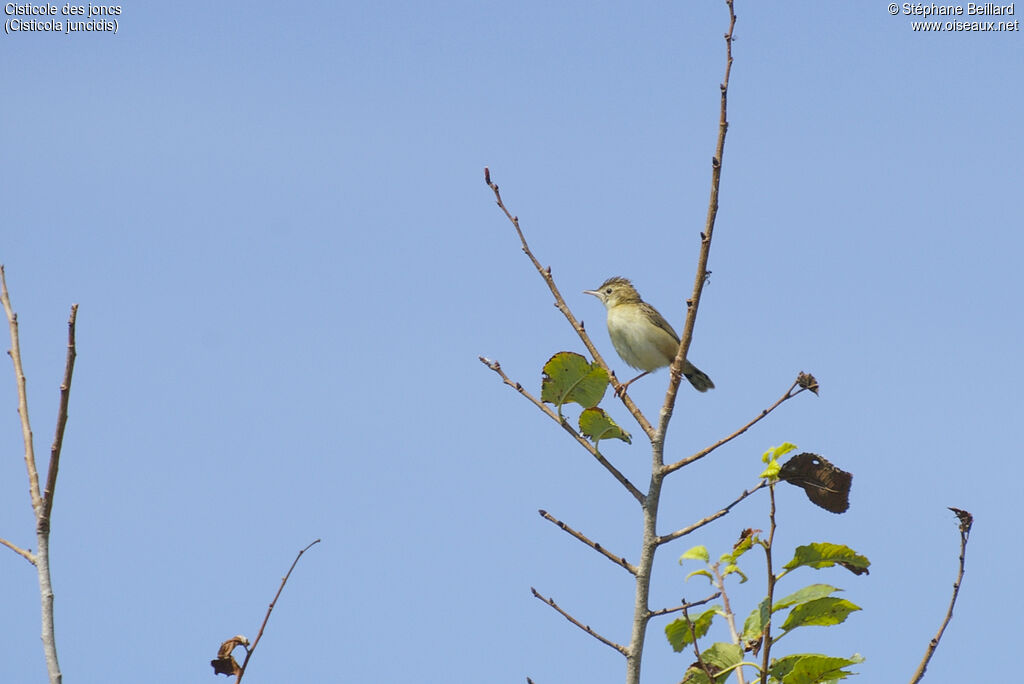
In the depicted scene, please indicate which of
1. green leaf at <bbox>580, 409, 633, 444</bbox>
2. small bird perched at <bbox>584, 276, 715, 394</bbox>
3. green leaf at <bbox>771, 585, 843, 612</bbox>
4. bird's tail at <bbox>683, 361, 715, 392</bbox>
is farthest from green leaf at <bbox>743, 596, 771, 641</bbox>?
bird's tail at <bbox>683, 361, 715, 392</bbox>

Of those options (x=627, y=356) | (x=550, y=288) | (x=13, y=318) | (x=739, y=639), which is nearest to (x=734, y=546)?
(x=739, y=639)

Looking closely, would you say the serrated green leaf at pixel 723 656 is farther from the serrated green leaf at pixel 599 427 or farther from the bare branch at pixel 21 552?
the bare branch at pixel 21 552

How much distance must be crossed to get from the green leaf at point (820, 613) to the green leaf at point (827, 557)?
3.6 inches

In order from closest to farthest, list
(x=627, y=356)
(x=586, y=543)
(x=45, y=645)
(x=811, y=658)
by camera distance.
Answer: (x=45, y=645)
(x=811, y=658)
(x=586, y=543)
(x=627, y=356)

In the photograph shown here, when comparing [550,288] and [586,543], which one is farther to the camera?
[550,288]

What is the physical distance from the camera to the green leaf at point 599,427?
11.5 ft

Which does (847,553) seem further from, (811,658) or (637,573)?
(637,573)

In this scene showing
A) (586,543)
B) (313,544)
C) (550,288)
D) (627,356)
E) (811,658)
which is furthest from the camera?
(627,356)

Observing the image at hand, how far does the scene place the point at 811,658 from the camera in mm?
2889

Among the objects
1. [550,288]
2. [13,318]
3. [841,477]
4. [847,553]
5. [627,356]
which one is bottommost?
[847,553]

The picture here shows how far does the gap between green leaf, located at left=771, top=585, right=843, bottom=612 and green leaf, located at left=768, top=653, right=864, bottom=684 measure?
15cm

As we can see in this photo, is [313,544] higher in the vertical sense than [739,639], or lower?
higher

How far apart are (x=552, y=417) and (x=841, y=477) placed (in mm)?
948

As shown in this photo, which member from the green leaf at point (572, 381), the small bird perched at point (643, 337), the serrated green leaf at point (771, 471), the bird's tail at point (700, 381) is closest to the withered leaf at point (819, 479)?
the serrated green leaf at point (771, 471)
